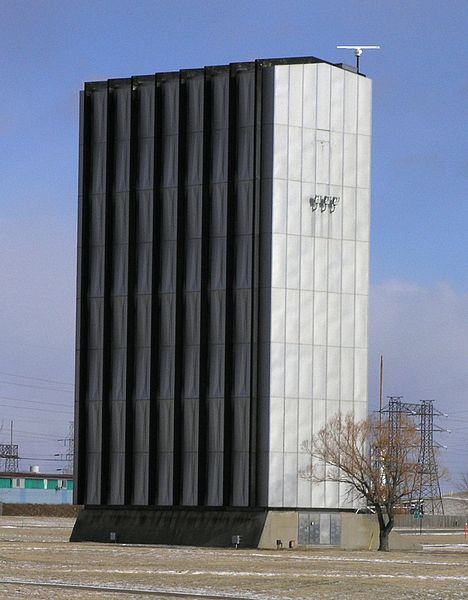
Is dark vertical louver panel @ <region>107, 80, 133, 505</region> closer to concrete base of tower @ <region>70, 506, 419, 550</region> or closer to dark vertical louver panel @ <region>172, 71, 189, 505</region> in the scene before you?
concrete base of tower @ <region>70, 506, 419, 550</region>

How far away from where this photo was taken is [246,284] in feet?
261

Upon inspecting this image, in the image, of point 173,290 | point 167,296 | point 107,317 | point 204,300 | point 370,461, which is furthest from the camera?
point 107,317

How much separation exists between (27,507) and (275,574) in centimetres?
13339

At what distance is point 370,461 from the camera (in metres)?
78.6

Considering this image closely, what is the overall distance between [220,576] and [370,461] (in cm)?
3644

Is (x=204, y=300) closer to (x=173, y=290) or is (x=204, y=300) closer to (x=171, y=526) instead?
(x=173, y=290)

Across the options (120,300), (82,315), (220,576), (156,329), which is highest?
(120,300)

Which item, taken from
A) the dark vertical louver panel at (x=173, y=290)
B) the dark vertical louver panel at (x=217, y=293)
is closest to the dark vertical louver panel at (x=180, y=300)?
the dark vertical louver panel at (x=173, y=290)

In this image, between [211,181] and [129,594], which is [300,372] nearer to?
[211,181]

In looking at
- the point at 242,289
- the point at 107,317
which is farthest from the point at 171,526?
the point at 242,289

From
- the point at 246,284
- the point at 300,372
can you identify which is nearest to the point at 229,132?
the point at 246,284

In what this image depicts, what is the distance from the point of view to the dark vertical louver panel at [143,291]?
82375 mm

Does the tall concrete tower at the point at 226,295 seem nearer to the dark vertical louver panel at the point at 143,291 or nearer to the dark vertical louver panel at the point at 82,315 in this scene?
the dark vertical louver panel at the point at 143,291

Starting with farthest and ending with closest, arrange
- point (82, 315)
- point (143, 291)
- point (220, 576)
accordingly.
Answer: point (82, 315)
point (143, 291)
point (220, 576)
